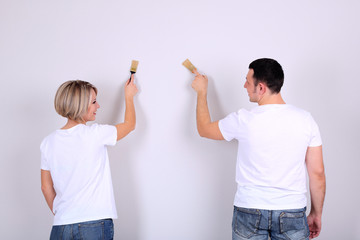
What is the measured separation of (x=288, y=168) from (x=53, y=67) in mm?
1443

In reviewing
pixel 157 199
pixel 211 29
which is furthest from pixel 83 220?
pixel 211 29

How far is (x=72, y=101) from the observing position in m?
1.49

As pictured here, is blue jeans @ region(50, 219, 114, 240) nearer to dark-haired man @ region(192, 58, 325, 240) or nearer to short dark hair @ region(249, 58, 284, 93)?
dark-haired man @ region(192, 58, 325, 240)

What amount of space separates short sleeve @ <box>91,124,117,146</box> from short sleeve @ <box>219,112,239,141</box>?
52cm

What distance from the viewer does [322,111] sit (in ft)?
6.09

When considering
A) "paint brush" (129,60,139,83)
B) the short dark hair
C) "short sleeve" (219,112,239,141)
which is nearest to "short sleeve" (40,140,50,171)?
"paint brush" (129,60,139,83)

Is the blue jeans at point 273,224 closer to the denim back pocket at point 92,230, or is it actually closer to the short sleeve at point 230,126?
the short sleeve at point 230,126

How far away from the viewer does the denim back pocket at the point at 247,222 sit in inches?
55.2

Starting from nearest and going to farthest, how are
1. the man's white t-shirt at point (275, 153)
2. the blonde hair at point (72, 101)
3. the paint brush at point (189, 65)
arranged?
the man's white t-shirt at point (275, 153), the blonde hair at point (72, 101), the paint brush at point (189, 65)

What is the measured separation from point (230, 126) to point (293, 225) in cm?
50

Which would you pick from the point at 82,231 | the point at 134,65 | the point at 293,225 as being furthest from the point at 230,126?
the point at 82,231

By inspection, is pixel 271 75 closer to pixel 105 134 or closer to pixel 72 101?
pixel 105 134

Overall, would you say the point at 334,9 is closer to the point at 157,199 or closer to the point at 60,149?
the point at 157,199

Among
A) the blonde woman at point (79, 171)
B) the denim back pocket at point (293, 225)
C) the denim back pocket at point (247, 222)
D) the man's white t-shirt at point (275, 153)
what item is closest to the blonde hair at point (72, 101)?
the blonde woman at point (79, 171)
